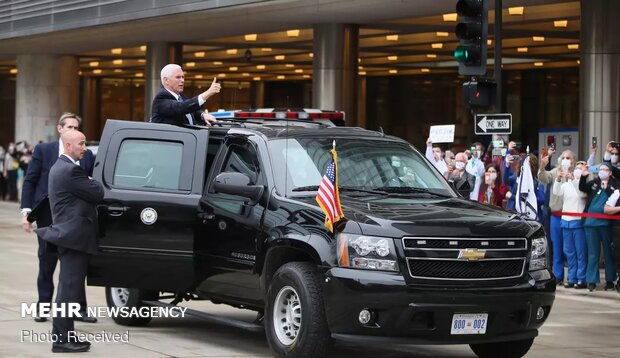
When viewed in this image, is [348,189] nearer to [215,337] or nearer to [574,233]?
[215,337]

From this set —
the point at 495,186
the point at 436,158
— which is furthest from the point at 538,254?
the point at 436,158

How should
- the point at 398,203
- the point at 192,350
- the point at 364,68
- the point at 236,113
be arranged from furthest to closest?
1. the point at 364,68
2. the point at 236,113
3. the point at 192,350
4. the point at 398,203

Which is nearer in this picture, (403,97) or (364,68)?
(364,68)

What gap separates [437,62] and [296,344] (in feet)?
128

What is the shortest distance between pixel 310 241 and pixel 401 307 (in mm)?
948

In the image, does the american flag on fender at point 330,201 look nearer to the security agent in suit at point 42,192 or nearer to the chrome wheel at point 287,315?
the chrome wheel at point 287,315

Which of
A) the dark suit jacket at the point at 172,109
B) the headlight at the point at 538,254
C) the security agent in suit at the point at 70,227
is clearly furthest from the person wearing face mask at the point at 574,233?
the security agent in suit at the point at 70,227

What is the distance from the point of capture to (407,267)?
9.22 meters

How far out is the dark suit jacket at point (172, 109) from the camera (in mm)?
11828

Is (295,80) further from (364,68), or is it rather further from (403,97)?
(364,68)

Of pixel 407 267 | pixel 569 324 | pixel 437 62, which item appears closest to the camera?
pixel 407 267

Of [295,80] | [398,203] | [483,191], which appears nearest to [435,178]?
[398,203]

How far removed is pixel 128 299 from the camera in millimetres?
12195

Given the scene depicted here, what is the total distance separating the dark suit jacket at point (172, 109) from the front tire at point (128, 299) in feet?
5.47
